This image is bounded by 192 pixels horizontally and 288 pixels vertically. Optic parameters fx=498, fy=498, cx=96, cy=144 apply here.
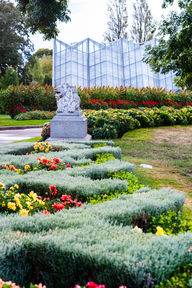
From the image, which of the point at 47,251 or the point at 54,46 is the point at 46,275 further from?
the point at 54,46

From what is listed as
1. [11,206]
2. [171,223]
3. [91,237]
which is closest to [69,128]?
[11,206]

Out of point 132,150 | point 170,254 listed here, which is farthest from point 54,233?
point 132,150

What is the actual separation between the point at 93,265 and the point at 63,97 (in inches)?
455

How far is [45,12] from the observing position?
1477 cm

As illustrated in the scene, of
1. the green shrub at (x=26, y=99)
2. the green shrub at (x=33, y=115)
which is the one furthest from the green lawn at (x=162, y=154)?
the green shrub at (x=26, y=99)

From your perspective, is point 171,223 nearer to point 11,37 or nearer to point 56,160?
point 56,160

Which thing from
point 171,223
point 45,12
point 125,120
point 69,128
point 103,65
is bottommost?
point 171,223

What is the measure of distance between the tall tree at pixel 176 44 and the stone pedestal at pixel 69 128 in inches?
129

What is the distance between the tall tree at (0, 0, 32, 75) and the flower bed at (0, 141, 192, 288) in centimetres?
4848

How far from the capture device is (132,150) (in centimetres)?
1320

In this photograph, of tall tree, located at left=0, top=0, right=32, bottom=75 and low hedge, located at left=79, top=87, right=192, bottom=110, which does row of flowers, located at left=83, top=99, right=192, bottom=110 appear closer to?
low hedge, located at left=79, top=87, right=192, bottom=110

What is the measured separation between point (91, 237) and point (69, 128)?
1066 cm

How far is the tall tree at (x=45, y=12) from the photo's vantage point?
1448cm

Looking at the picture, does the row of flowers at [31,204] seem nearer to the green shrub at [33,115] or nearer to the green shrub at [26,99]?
the green shrub at [33,115]
